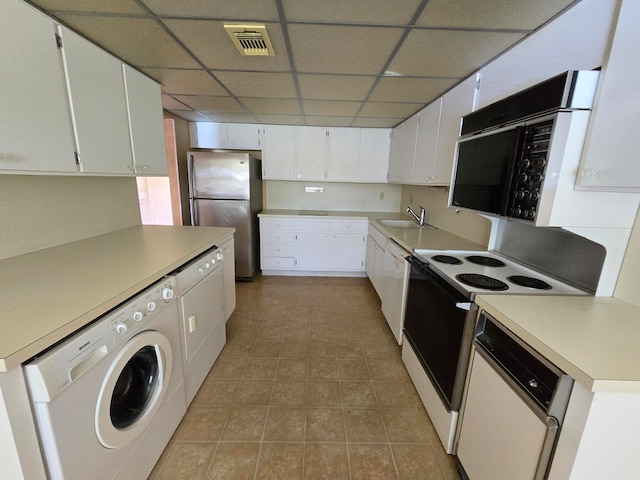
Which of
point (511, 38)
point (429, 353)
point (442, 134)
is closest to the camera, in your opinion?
point (511, 38)

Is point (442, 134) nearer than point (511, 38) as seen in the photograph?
No

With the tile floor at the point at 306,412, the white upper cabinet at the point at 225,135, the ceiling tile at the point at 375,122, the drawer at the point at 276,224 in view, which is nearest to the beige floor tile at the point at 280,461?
the tile floor at the point at 306,412

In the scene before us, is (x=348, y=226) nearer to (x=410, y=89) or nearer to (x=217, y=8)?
(x=410, y=89)

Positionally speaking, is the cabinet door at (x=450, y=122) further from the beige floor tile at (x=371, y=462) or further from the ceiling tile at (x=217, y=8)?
the beige floor tile at (x=371, y=462)

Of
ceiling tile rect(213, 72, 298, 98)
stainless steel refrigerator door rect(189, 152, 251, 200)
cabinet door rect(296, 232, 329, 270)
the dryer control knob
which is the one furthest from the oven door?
stainless steel refrigerator door rect(189, 152, 251, 200)

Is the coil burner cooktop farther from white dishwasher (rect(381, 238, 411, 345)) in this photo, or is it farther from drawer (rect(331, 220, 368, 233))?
drawer (rect(331, 220, 368, 233))

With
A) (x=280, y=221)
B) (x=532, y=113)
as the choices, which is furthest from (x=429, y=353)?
(x=280, y=221)

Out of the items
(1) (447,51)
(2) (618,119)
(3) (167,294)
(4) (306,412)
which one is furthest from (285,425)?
(1) (447,51)

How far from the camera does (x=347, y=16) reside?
4.31 feet

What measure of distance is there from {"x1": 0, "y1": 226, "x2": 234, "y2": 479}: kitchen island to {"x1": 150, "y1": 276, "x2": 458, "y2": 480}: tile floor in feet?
2.78

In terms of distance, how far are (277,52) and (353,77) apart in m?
0.65

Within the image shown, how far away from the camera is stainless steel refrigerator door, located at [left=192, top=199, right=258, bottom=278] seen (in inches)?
139

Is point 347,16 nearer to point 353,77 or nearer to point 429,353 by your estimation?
point 353,77

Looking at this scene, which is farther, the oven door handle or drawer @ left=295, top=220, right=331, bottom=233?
drawer @ left=295, top=220, right=331, bottom=233
